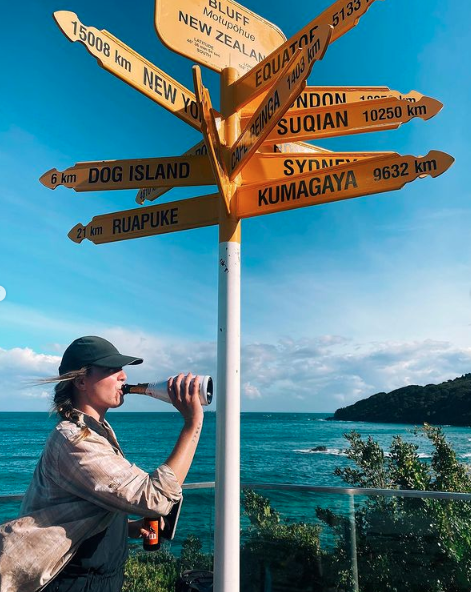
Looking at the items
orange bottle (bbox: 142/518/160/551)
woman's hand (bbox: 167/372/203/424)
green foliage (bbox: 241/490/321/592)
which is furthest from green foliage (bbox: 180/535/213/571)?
woman's hand (bbox: 167/372/203/424)

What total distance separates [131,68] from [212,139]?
0.65 m

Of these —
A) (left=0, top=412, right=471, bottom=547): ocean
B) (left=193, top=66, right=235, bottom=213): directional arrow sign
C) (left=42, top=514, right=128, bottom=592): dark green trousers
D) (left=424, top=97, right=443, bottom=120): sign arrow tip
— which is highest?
(left=424, top=97, right=443, bottom=120): sign arrow tip

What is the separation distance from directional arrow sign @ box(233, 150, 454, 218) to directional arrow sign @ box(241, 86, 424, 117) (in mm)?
583

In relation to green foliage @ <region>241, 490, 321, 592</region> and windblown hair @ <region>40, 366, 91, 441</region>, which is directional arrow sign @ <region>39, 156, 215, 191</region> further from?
green foliage @ <region>241, 490, 321, 592</region>

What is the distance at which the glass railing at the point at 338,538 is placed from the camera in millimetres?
2721

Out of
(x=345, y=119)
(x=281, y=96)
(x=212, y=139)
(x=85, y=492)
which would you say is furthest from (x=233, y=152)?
(x=85, y=492)

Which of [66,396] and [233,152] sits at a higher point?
[233,152]

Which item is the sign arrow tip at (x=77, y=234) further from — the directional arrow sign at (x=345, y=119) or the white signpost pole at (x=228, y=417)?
the directional arrow sign at (x=345, y=119)

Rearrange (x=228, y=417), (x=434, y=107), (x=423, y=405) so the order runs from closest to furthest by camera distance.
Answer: (x=228, y=417), (x=434, y=107), (x=423, y=405)

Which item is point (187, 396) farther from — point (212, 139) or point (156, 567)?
point (156, 567)

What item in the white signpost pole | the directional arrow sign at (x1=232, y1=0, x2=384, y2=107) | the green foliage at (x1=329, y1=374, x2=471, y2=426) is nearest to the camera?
the white signpost pole

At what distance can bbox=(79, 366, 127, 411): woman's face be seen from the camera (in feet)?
5.29

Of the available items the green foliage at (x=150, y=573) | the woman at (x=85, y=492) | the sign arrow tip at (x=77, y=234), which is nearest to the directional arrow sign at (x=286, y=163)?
the sign arrow tip at (x=77, y=234)

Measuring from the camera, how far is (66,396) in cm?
162
